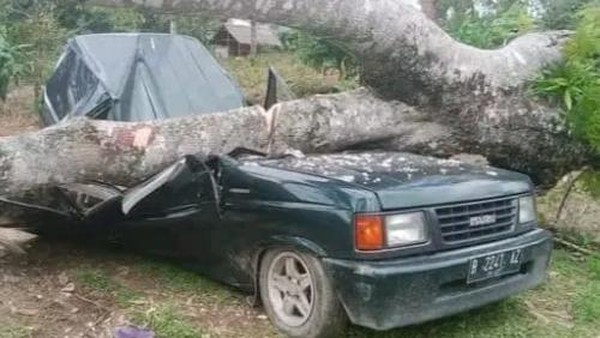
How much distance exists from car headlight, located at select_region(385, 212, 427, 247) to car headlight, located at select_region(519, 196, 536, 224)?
2.68 ft

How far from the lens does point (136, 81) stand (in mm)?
5238

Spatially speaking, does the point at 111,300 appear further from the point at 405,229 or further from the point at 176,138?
the point at 405,229

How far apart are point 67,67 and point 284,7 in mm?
2352

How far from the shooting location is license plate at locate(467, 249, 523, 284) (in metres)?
3.49

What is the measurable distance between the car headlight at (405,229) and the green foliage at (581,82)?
8.00 feet

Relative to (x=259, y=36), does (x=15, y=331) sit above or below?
below

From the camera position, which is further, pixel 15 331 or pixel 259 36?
pixel 259 36

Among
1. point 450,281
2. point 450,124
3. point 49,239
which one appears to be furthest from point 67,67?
point 450,281

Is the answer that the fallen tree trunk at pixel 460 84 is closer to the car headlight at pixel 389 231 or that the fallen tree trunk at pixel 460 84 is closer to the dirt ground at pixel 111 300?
the dirt ground at pixel 111 300

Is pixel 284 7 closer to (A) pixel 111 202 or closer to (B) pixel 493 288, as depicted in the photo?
(A) pixel 111 202

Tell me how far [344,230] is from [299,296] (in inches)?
22.1

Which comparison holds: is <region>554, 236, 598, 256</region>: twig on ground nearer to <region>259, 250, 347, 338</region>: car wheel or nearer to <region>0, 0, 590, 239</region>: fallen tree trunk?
<region>0, 0, 590, 239</region>: fallen tree trunk

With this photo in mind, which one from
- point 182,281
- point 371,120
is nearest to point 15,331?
point 182,281

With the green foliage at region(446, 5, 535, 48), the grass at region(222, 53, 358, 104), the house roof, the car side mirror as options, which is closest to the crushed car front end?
the car side mirror
